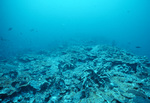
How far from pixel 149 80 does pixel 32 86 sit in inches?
326

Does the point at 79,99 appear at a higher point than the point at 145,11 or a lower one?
lower

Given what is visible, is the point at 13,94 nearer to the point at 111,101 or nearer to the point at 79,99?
the point at 79,99

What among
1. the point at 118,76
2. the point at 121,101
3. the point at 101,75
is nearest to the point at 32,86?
the point at 101,75

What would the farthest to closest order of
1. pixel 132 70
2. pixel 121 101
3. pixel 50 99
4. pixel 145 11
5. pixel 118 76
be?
pixel 145 11
pixel 132 70
pixel 118 76
pixel 50 99
pixel 121 101

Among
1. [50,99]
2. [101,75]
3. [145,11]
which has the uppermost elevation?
[145,11]

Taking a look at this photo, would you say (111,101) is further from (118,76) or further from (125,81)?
(118,76)

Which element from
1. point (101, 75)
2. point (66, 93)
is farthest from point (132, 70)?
point (66, 93)

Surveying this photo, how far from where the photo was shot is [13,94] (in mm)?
4691

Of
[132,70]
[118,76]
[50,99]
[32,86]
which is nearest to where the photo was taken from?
[50,99]

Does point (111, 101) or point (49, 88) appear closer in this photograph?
point (111, 101)

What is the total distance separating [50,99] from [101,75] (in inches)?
146

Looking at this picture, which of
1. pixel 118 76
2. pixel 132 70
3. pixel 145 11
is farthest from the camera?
pixel 145 11

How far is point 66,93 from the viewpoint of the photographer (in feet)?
15.7

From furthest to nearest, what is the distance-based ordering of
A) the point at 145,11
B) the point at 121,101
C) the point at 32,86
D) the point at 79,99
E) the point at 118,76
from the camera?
the point at 145,11, the point at 118,76, the point at 32,86, the point at 79,99, the point at 121,101
